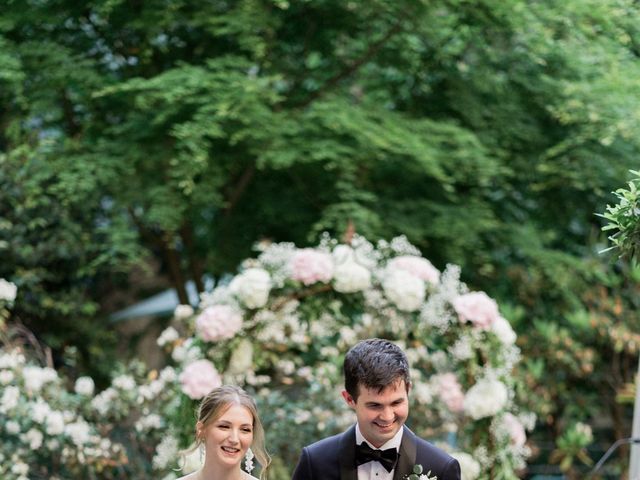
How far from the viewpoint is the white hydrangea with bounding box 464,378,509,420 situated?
561 cm

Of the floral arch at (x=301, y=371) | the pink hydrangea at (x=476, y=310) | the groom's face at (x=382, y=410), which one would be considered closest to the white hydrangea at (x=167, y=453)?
the floral arch at (x=301, y=371)

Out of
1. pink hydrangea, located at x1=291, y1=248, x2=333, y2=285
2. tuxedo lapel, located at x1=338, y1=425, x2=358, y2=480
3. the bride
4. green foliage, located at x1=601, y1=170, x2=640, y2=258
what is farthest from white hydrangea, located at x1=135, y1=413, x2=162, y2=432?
green foliage, located at x1=601, y1=170, x2=640, y2=258

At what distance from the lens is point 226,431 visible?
11.1 feet

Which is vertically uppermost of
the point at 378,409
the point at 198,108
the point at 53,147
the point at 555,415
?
the point at 378,409

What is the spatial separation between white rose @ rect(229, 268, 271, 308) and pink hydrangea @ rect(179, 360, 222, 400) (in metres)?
0.36

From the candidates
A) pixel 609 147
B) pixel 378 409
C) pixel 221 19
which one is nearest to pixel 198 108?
pixel 221 19

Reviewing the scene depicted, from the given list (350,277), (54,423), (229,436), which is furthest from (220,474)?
(54,423)

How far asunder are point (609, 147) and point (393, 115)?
163 cm

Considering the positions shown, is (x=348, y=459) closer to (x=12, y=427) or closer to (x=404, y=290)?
(x=404, y=290)

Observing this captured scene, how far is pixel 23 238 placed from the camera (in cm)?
762

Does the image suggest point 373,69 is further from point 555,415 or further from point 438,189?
point 555,415

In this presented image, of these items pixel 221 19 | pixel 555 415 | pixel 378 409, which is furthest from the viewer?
pixel 555 415

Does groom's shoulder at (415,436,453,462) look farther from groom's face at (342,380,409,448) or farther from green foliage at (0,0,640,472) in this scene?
green foliage at (0,0,640,472)

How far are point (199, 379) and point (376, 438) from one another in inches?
90.0
